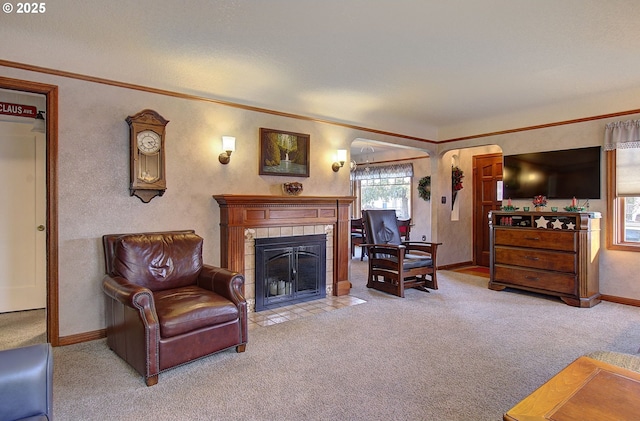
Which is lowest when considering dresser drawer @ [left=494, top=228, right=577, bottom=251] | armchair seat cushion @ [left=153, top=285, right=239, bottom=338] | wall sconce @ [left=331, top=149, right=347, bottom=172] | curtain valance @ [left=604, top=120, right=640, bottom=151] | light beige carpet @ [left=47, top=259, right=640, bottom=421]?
light beige carpet @ [left=47, top=259, right=640, bottom=421]

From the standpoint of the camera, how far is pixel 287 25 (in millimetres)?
2678

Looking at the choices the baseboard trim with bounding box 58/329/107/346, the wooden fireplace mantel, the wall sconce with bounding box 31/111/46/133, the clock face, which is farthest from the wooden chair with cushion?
the wall sconce with bounding box 31/111/46/133

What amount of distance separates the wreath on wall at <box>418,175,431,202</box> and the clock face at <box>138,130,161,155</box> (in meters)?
→ 5.29

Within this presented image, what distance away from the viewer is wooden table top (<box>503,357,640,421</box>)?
130 cm

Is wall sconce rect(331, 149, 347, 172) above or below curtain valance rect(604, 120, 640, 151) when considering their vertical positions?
below

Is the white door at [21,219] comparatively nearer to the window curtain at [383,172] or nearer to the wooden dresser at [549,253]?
the wooden dresser at [549,253]

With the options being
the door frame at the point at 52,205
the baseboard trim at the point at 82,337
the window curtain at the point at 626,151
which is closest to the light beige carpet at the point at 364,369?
the baseboard trim at the point at 82,337

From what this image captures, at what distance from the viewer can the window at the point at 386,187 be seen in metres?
8.18

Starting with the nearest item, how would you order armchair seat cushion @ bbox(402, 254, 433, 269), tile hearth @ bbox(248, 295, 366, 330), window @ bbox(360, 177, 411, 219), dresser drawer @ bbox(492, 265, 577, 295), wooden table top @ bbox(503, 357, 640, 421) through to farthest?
wooden table top @ bbox(503, 357, 640, 421)
tile hearth @ bbox(248, 295, 366, 330)
dresser drawer @ bbox(492, 265, 577, 295)
armchair seat cushion @ bbox(402, 254, 433, 269)
window @ bbox(360, 177, 411, 219)

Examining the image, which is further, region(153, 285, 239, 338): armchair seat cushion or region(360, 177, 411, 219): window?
region(360, 177, 411, 219): window

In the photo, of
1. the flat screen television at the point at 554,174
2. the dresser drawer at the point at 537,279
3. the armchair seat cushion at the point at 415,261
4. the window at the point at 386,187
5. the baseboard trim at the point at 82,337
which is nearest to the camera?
the baseboard trim at the point at 82,337

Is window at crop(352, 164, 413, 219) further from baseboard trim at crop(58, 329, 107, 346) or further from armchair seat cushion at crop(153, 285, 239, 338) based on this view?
baseboard trim at crop(58, 329, 107, 346)

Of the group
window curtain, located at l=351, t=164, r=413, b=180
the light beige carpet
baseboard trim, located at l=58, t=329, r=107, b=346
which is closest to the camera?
the light beige carpet

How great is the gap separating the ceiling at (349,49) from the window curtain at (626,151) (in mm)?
268
